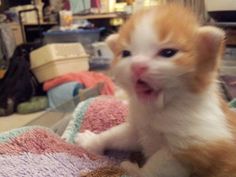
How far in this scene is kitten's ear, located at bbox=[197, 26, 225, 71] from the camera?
515 millimetres

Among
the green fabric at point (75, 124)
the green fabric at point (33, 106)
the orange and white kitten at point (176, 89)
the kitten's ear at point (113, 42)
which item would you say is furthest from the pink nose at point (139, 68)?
the green fabric at point (33, 106)

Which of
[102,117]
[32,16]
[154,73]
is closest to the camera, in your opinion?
[154,73]

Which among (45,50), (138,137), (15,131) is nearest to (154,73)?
(138,137)

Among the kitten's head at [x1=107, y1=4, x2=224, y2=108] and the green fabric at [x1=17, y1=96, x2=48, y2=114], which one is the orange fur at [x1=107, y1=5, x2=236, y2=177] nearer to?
the kitten's head at [x1=107, y1=4, x2=224, y2=108]

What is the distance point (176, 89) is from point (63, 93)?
1572 mm

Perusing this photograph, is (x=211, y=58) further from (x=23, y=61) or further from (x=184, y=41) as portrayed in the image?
(x=23, y=61)

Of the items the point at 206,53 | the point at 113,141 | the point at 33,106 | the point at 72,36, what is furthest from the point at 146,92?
the point at 72,36

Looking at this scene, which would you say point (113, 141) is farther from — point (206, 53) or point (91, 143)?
point (206, 53)

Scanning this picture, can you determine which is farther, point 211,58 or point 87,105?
point 87,105

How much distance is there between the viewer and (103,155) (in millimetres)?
731

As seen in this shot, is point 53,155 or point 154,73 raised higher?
point 154,73

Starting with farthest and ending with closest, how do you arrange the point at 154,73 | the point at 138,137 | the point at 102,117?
the point at 102,117
the point at 138,137
the point at 154,73

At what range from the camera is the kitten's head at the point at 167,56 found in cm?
49

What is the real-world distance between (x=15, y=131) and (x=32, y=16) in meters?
2.43
